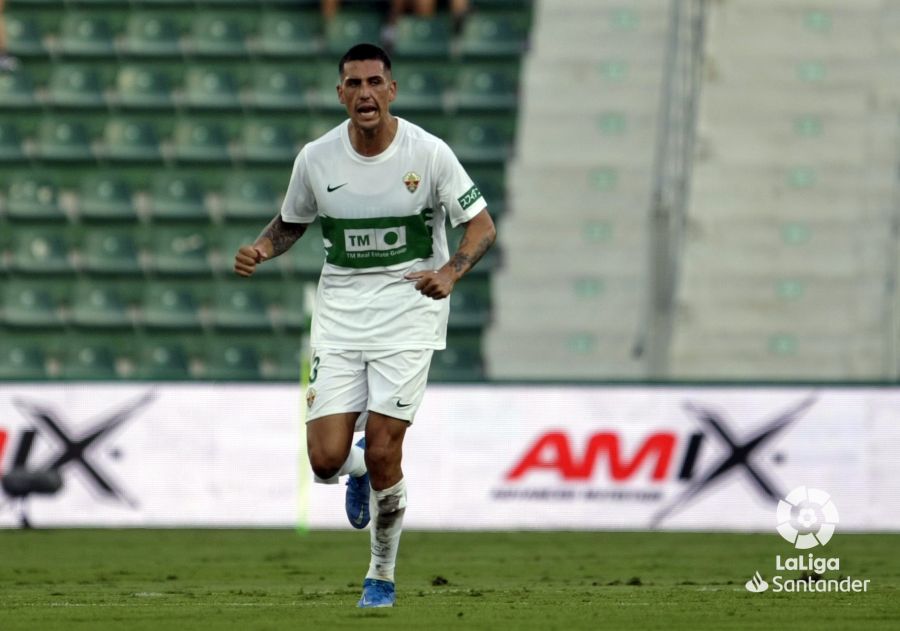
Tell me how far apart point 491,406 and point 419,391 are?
8290 millimetres

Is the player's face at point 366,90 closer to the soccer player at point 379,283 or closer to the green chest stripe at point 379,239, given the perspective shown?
the soccer player at point 379,283

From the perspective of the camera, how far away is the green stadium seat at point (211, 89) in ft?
67.6

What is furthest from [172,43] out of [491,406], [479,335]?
[491,406]

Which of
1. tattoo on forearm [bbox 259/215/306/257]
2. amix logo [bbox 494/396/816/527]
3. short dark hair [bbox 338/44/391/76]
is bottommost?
amix logo [bbox 494/396/816/527]

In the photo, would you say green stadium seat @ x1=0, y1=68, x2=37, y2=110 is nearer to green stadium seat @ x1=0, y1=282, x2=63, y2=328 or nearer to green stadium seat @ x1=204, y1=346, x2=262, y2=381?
green stadium seat @ x1=0, y1=282, x2=63, y2=328

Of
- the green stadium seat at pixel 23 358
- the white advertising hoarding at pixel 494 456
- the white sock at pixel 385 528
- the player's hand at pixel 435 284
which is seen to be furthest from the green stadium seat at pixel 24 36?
the player's hand at pixel 435 284

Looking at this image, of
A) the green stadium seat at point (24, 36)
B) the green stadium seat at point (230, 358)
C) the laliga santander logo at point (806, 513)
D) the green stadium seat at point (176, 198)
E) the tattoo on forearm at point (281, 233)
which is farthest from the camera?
the green stadium seat at point (24, 36)

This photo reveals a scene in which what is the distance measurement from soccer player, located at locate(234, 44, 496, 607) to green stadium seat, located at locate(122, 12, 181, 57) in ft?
46.1

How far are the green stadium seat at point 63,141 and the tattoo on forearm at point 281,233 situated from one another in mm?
13411

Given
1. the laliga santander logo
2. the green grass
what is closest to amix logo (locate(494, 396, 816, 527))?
the laliga santander logo

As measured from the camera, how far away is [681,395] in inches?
615

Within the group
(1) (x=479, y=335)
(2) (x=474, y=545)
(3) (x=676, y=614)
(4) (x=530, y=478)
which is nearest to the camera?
(3) (x=676, y=614)

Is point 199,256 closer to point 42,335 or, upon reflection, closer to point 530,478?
point 42,335

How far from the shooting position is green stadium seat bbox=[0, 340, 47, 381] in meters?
19.2
